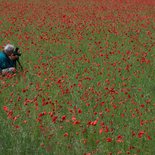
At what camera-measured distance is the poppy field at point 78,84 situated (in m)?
5.40

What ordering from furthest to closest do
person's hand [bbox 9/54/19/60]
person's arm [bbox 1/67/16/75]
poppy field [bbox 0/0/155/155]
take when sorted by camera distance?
person's hand [bbox 9/54/19/60], person's arm [bbox 1/67/16/75], poppy field [bbox 0/0/155/155]

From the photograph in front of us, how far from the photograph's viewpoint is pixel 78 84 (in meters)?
7.77

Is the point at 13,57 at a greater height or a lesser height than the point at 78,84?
greater

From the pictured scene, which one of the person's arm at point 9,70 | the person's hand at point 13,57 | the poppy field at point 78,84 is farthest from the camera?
the person's hand at point 13,57

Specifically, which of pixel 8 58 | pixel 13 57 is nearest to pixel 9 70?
pixel 13 57

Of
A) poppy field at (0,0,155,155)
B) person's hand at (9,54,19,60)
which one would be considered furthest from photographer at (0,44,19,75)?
poppy field at (0,0,155,155)

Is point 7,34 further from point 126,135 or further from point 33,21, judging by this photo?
point 126,135

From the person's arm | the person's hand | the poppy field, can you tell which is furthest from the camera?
the person's hand

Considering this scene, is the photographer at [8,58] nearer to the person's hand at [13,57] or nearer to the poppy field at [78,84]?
the person's hand at [13,57]

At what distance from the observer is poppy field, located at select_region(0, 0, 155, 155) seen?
540 centimetres

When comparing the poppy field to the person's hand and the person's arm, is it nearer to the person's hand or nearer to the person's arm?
the person's arm

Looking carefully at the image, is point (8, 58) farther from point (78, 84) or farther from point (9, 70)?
point (78, 84)

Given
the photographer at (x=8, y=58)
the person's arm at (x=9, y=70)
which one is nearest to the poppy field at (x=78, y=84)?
the person's arm at (x=9, y=70)

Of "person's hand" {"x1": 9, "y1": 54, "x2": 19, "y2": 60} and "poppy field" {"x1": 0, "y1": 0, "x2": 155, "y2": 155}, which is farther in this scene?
"person's hand" {"x1": 9, "y1": 54, "x2": 19, "y2": 60}
